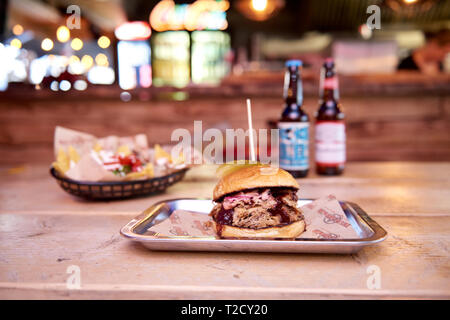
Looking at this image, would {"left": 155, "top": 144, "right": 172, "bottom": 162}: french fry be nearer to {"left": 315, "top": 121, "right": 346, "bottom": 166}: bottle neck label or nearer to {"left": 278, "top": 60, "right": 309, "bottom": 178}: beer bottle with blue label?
{"left": 278, "top": 60, "right": 309, "bottom": 178}: beer bottle with blue label

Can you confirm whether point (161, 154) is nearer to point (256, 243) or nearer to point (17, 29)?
point (256, 243)

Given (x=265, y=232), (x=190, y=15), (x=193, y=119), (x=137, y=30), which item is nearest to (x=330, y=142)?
(x=265, y=232)

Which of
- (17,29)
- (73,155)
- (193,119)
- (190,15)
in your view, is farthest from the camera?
(190,15)

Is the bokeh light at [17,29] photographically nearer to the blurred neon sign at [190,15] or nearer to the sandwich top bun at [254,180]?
the blurred neon sign at [190,15]

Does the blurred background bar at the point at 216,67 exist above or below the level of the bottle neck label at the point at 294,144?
above

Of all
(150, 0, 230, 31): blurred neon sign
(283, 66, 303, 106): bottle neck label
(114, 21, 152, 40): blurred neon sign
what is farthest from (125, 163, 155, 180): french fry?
(114, 21, 152, 40): blurred neon sign

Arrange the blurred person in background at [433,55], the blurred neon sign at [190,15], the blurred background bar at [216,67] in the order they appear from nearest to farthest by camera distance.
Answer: the blurred background bar at [216,67], the blurred person in background at [433,55], the blurred neon sign at [190,15]

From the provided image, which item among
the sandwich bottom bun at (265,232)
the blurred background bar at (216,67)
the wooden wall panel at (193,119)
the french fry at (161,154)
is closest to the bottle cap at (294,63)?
the french fry at (161,154)
